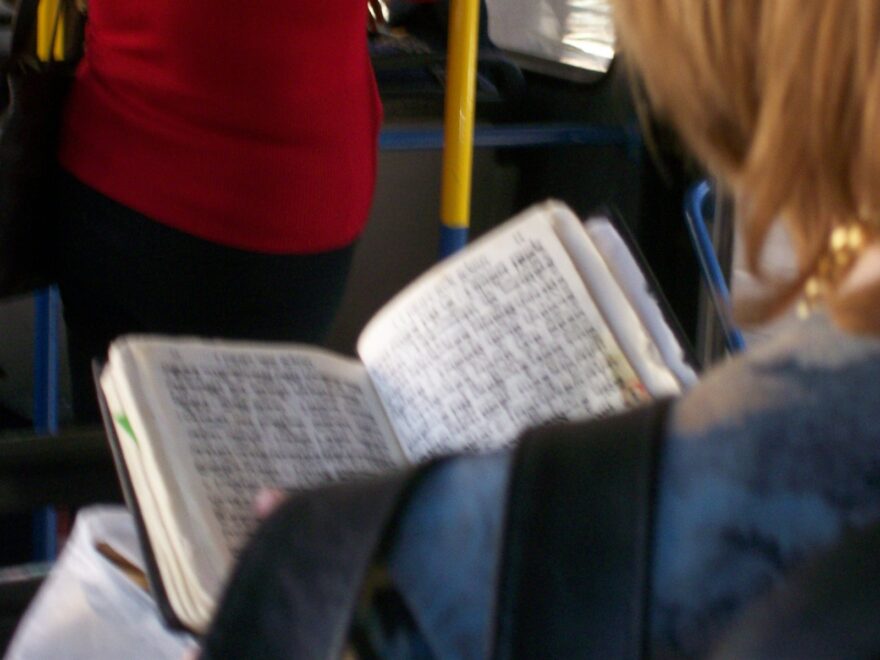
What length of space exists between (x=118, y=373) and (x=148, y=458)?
0.04m

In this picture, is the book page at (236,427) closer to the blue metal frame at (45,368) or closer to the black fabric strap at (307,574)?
the black fabric strap at (307,574)

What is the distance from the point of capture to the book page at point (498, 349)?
0.51m

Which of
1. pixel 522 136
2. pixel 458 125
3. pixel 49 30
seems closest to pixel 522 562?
pixel 49 30

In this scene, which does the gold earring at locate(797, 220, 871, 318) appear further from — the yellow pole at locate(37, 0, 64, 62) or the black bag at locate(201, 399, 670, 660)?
the yellow pole at locate(37, 0, 64, 62)

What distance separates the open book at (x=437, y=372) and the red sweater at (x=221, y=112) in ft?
1.00

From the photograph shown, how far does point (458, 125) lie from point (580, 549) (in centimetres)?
98

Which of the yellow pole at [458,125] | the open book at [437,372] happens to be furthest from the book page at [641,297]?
the yellow pole at [458,125]

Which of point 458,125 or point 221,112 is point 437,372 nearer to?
point 221,112

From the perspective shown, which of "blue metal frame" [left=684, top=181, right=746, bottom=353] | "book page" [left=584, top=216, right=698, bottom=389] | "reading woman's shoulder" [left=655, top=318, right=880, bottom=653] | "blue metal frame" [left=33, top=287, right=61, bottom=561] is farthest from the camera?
"blue metal frame" [left=33, top=287, right=61, bottom=561]

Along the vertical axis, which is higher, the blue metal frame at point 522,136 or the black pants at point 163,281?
the black pants at point 163,281

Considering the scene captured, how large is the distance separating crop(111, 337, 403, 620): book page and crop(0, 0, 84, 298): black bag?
0.38 meters

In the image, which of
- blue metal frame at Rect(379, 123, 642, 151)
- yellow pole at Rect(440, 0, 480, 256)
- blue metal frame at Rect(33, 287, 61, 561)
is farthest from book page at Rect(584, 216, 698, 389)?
blue metal frame at Rect(379, 123, 642, 151)

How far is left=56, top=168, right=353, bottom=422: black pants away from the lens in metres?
0.82

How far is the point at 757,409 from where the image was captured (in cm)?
26
